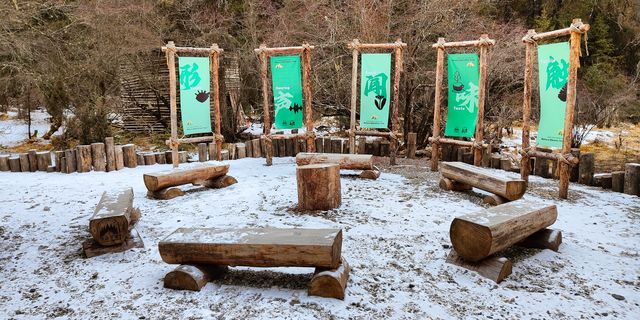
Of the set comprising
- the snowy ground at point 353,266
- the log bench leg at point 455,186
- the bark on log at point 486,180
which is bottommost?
the snowy ground at point 353,266

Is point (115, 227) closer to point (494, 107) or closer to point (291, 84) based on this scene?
point (291, 84)

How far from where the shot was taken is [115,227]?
13.4ft

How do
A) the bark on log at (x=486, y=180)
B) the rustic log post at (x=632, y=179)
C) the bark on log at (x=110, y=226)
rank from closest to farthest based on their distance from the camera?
the bark on log at (x=110, y=226), the bark on log at (x=486, y=180), the rustic log post at (x=632, y=179)

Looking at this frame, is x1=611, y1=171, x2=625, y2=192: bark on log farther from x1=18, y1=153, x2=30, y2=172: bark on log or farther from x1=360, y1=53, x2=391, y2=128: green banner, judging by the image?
x1=18, y1=153, x2=30, y2=172: bark on log

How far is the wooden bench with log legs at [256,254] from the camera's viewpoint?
3.22m

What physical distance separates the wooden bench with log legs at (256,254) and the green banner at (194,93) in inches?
192

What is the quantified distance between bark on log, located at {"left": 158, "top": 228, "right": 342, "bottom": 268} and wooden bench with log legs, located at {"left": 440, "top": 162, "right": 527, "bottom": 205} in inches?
123

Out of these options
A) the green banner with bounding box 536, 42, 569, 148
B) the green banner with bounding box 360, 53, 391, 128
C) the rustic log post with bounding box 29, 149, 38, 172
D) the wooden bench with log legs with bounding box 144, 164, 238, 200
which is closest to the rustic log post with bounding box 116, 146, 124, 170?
the rustic log post with bounding box 29, 149, 38, 172

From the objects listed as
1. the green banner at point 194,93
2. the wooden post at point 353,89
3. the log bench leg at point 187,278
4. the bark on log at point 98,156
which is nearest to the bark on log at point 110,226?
the log bench leg at point 187,278

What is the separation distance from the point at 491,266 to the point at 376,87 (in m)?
5.08

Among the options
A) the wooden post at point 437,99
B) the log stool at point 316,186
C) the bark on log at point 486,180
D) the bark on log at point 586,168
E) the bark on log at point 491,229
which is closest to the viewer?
the bark on log at point 491,229

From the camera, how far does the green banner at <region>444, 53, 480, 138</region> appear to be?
24.0ft

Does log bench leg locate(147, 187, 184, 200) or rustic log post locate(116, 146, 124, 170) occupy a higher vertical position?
rustic log post locate(116, 146, 124, 170)

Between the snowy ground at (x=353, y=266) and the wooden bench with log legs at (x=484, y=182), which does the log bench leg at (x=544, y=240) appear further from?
the wooden bench with log legs at (x=484, y=182)
